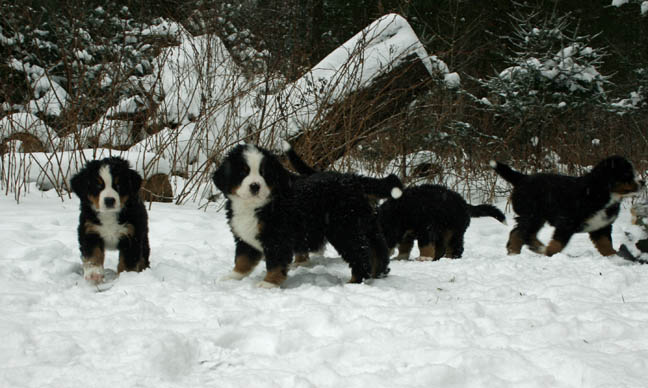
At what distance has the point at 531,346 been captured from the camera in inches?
94.3

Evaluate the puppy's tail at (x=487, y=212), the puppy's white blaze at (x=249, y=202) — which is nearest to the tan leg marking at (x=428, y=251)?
the puppy's tail at (x=487, y=212)

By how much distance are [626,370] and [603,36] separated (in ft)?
68.2

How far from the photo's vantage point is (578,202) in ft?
17.4

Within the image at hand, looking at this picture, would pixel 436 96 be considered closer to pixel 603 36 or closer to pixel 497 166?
pixel 497 166

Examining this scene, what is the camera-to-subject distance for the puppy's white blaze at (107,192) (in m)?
3.72

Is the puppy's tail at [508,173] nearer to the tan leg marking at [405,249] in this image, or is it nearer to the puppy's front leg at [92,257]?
the tan leg marking at [405,249]

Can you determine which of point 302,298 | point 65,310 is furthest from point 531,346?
point 65,310

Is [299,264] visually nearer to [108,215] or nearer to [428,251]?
[428,251]

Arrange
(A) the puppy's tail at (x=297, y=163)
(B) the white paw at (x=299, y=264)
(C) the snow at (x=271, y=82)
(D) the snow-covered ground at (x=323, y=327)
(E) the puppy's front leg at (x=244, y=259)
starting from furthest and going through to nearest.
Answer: (C) the snow at (x=271, y=82), (A) the puppy's tail at (x=297, y=163), (B) the white paw at (x=299, y=264), (E) the puppy's front leg at (x=244, y=259), (D) the snow-covered ground at (x=323, y=327)

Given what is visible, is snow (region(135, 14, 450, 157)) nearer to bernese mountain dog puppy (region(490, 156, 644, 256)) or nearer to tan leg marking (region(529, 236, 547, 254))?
bernese mountain dog puppy (region(490, 156, 644, 256))

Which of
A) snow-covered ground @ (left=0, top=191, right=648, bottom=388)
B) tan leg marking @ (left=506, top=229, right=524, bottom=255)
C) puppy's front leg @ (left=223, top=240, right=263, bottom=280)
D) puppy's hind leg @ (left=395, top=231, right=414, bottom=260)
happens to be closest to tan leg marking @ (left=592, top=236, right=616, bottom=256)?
tan leg marking @ (left=506, top=229, right=524, bottom=255)

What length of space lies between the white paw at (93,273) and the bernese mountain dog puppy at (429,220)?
110 inches

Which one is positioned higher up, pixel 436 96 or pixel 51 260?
pixel 436 96

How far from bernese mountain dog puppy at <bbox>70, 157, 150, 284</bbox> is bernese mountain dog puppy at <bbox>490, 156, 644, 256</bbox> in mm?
3709
